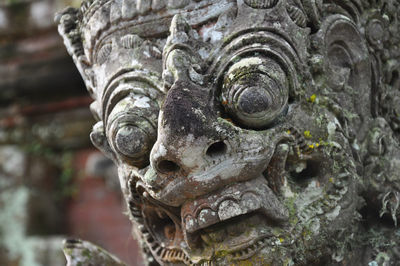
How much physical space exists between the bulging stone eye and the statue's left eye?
0.71 ft

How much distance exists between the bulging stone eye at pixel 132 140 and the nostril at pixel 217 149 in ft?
0.55

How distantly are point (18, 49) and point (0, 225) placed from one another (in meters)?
1.10

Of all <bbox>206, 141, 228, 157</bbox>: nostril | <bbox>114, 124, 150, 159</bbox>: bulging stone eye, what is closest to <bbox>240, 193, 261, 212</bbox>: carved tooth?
<bbox>206, 141, 228, 157</bbox>: nostril

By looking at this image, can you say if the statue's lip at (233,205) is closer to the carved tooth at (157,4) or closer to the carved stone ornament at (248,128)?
the carved stone ornament at (248,128)

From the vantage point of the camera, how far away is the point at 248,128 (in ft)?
4.36

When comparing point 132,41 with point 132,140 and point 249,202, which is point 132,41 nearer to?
point 132,140

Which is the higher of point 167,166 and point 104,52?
point 104,52

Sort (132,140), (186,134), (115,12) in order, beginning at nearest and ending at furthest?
(186,134) < (132,140) < (115,12)

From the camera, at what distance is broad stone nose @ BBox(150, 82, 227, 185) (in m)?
1.27

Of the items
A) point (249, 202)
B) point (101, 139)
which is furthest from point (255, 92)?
point (101, 139)

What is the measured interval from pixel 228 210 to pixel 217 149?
0.46 ft

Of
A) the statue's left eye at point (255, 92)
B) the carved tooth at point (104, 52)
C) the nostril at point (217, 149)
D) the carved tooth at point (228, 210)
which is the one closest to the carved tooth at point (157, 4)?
the carved tooth at point (104, 52)

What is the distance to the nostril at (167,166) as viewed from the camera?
1314 millimetres

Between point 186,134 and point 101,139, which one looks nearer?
point 186,134
